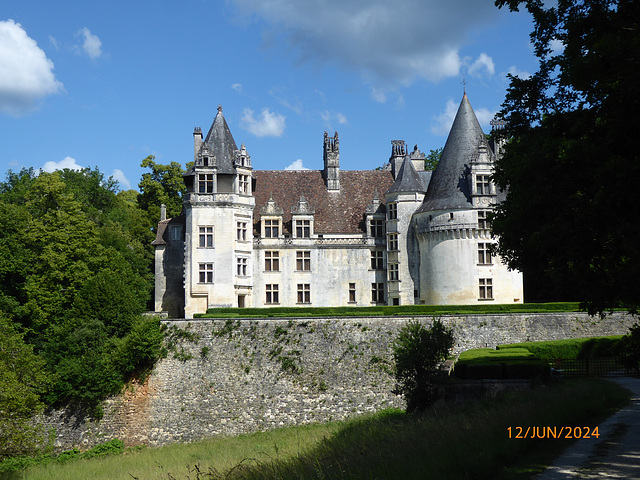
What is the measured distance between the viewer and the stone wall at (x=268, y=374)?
30.1m

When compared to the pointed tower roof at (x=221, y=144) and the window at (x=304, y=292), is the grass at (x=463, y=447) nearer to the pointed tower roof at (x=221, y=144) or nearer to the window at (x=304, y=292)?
the window at (x=304, y=292)

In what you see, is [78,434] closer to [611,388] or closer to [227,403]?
[227,403]

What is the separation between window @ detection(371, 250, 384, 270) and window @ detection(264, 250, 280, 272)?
5726 mm

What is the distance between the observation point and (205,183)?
125 feet

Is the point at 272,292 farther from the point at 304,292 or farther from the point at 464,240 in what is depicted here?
the point at 464,240

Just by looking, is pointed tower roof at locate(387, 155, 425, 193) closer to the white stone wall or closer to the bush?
the white stone wall

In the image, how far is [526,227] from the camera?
1498 centimetres

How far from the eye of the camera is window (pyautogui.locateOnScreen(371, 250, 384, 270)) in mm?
40094

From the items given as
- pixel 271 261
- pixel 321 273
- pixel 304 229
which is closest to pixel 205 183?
pixel 271 261

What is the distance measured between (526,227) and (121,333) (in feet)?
77.0

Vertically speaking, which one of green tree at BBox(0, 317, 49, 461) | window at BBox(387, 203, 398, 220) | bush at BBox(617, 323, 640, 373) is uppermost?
window at BBox(387, 203, 398, 220)

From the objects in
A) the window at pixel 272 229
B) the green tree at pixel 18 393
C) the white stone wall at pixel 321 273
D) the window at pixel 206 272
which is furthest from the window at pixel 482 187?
the green tree at pixel 18 393

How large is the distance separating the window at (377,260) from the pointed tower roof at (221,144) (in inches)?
385

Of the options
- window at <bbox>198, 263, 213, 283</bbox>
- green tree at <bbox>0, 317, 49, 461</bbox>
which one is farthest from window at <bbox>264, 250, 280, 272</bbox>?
green tree at <bbox>0, 317, 49, 461</bbox>
